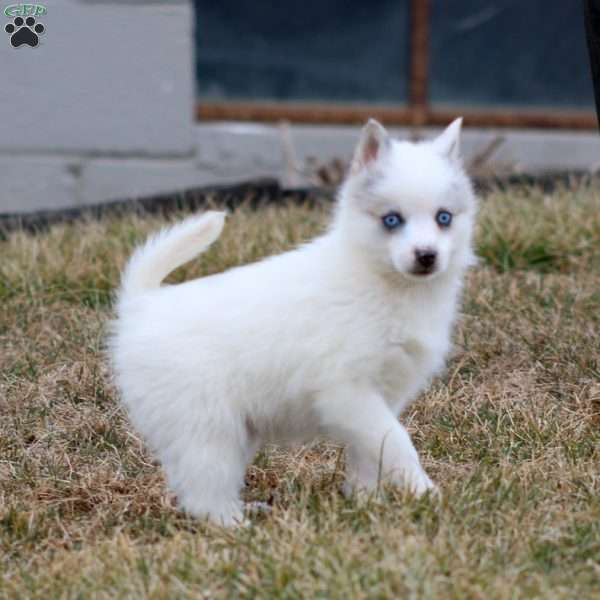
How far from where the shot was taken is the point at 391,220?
331cm

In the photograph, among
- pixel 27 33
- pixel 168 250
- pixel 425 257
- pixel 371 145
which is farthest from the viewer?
pixel 27 33

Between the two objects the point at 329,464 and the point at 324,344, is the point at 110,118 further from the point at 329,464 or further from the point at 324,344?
the point at 324,344

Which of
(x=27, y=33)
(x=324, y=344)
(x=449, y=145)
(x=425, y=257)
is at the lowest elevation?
(x=324, y=344)

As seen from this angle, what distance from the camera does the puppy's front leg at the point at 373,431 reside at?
3258 millimetres

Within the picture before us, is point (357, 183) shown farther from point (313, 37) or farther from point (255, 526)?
point (313, 37)

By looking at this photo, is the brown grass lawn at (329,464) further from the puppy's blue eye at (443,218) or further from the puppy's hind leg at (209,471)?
the puppy's blue eye at (443,218)

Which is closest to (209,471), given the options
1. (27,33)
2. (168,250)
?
(168,250)

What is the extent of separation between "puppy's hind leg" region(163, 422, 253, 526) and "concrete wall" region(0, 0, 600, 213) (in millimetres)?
4664

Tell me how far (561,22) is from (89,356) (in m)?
6.00

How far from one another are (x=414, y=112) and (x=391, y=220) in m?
6.16

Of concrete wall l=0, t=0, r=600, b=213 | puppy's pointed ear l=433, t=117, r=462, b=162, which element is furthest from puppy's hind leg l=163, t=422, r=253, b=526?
concrete wall l=0, t=0, r=600, b=213

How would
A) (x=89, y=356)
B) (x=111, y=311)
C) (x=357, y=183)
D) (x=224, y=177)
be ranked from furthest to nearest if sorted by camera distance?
(x=224, y=177) < (x=111, y=311) < (x=89, y=356) < (x=357, y=183)

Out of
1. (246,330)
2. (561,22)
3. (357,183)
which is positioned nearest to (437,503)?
(246,330)

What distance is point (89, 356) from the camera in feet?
15.8
